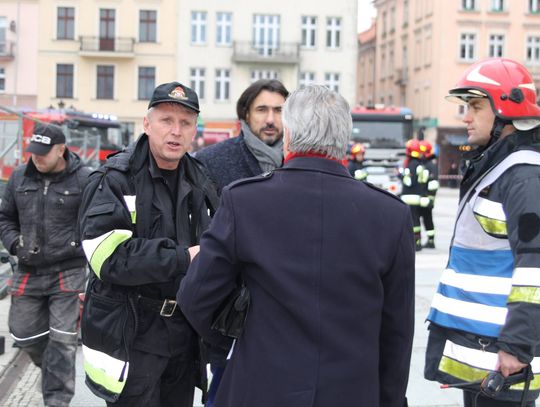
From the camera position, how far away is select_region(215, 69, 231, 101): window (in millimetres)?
48031

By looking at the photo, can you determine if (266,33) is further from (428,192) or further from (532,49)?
(428,192)

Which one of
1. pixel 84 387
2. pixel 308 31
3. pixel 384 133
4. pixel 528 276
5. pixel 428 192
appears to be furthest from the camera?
pixel 308 31

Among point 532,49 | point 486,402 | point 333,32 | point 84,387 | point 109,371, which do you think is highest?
point 333,32

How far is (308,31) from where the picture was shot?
161 feet

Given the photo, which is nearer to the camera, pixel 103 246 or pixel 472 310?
pixel 103 246

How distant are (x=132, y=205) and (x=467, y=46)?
5104 centimetres

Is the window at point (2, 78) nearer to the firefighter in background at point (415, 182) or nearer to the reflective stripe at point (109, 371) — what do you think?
the firefighter in background at point (415, 182)

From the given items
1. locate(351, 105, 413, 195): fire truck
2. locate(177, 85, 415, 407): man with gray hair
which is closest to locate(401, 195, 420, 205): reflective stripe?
locate(351, 105, 413, 195): fire truck

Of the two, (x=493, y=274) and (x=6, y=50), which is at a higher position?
(x=6, y=50)

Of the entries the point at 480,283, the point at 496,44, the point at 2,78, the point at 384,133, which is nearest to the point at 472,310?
the point at 480,283

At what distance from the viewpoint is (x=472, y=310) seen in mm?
3307

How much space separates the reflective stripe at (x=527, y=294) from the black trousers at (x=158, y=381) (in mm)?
1434

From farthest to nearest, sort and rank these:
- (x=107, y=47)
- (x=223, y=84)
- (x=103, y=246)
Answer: (x=223, y=84)
(x=107, y=47)
(x=103, y=246)

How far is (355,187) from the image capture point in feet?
8.38
